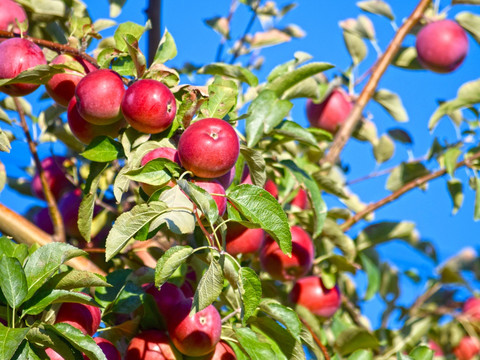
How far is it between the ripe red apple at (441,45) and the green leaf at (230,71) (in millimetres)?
672

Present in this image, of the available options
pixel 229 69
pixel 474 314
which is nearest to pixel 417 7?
pixel 229 69

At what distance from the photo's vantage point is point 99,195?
163cm

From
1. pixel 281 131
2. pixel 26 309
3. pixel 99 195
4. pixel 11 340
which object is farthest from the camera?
pixel 99 195

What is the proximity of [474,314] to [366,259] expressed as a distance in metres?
0.55

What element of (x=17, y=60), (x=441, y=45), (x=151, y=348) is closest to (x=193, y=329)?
(x=151, y=348)

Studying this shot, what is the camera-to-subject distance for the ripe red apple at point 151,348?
1.06 metres

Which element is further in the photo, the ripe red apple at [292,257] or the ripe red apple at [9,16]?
the ripe red apple at [292,257]

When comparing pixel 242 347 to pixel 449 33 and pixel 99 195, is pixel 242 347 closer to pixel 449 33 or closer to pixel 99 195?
pixel 99 195

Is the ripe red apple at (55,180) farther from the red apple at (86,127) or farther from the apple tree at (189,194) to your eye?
the red apple at (86,127)

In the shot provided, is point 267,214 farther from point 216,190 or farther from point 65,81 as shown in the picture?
point 65,81

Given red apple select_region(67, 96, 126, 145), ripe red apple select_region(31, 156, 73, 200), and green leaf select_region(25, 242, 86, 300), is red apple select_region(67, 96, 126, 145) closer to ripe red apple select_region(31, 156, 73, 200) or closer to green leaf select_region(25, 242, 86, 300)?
green leaf select_region(25, 242, 86, 300)

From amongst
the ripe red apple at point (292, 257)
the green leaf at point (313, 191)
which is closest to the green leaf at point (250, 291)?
the green leaf at point (313, 191)

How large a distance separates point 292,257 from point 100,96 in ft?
2.03

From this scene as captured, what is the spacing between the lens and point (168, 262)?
3.07 ft
